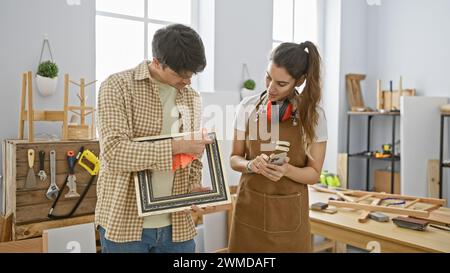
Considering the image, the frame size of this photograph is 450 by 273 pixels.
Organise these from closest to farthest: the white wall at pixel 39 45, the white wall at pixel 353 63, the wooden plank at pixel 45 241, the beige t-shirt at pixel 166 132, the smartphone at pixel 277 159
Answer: the beige t-shirt at pixel 166 132, the smartphone at pixel 277 159, the wooden plank at pixel 45 241, the white wall at pixel 39 45, the white wall at pixel 353 63

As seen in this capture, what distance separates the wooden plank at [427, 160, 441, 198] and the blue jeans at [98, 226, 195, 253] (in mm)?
2955

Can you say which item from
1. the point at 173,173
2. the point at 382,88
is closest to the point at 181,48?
the point at 173,173

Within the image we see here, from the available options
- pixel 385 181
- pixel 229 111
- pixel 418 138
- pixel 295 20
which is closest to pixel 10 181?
pixel 229 111

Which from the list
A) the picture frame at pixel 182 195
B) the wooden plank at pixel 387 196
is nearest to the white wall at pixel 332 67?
the wooden plank at pixel 387 196

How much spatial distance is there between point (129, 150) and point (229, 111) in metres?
2.04

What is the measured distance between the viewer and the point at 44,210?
1957 millimetres

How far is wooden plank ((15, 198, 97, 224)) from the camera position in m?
1.90

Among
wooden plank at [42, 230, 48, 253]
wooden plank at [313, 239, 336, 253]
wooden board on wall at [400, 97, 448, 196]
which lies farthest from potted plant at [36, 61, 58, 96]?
wooden board on wall at [400, 97, 448, 196]

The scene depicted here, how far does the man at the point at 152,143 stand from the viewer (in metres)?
1.09

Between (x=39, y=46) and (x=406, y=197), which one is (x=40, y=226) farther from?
(x=406, y=197)

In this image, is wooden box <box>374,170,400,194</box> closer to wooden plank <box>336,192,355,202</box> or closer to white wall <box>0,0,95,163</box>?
wooden plank <box>336,192,355,202</box>

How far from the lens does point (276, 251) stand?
154cm

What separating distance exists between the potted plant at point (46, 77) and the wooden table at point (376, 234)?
164 centimetres

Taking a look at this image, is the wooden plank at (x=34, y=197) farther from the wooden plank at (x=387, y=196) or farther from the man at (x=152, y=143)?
the wooden plank at (x=387, y=196)
